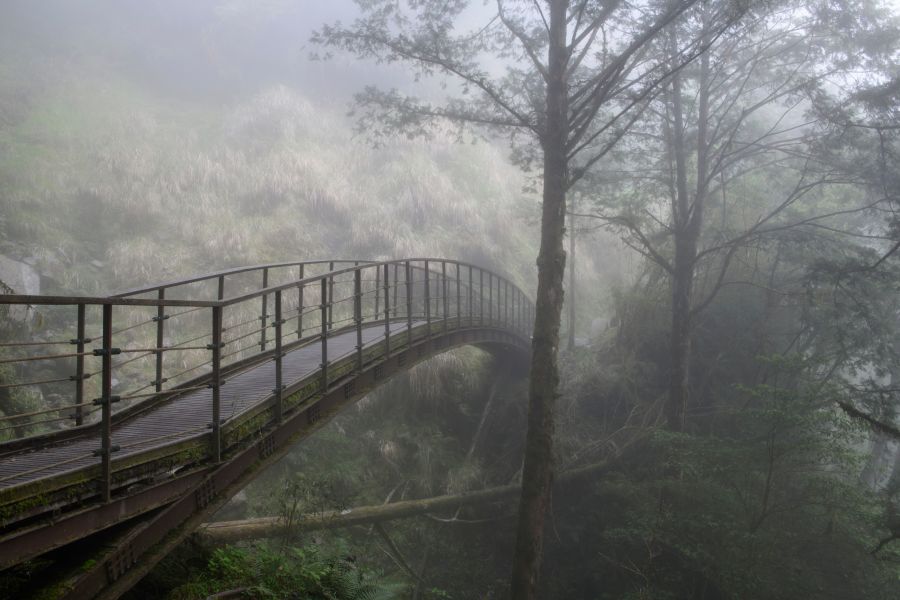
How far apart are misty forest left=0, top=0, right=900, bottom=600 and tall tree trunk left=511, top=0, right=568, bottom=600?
0.14 feet

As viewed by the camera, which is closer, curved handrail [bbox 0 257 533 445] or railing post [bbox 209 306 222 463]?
railing post [bbox 209 306 222 463]

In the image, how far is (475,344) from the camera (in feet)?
35.2

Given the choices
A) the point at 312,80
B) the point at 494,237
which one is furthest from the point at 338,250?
the point at 312,80

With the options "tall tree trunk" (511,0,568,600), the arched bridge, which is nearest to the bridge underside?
the arched bridge

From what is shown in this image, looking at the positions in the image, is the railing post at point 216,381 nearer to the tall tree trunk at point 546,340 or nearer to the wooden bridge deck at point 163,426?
the wooden bridge deck at point 163,426

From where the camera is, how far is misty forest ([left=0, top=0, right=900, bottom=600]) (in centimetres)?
445

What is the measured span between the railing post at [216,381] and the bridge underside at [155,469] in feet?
0.23

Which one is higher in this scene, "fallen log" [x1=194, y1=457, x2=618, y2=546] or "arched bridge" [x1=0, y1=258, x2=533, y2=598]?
"arched bridge" [x1=0, y1=258, x2=533, y2=598]

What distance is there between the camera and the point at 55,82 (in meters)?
21.0

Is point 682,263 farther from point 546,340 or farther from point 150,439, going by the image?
point 150,439

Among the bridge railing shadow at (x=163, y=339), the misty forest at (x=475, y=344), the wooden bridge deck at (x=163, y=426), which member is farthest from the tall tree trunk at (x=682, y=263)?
the wooden bridge deck at (x=163, y=426)

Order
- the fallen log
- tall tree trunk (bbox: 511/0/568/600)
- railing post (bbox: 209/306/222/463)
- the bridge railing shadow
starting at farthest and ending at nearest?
tall tree trunk (bbox: 511/0/568/600) → the fallen log → railing post (bbox: 209/306/222/463) → the bridge railing shadow

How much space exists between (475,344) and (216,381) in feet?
23.4

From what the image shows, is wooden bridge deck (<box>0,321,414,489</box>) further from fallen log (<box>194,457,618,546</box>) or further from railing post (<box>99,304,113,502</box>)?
fallen log (<box>194,457,618,546</box>)
